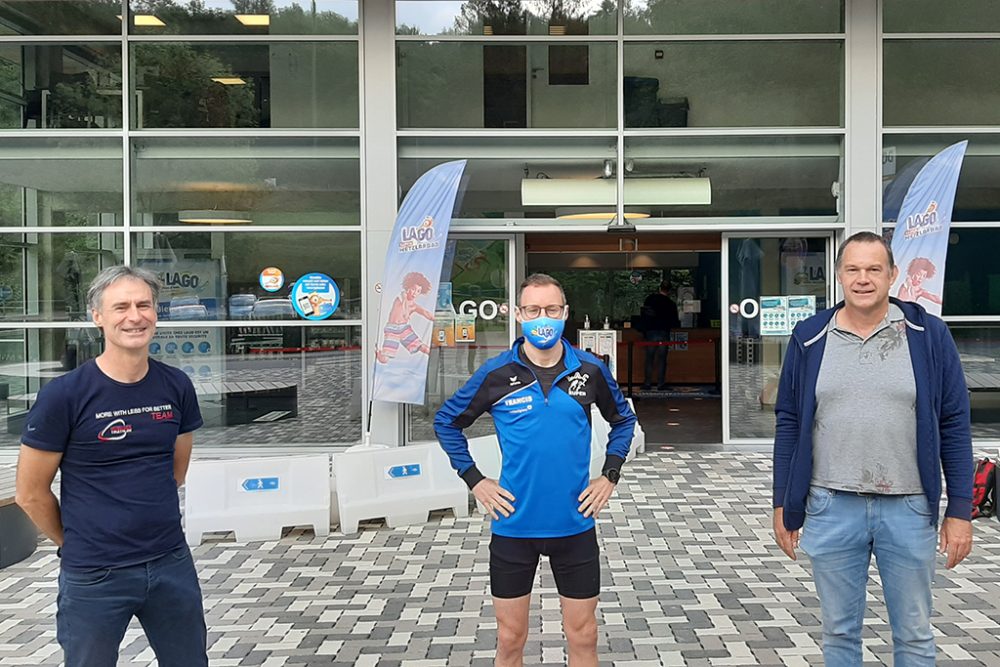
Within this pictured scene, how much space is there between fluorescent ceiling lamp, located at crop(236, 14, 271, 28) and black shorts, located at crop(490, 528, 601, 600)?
8816 millimetres

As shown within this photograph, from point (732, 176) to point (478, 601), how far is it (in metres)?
6.80

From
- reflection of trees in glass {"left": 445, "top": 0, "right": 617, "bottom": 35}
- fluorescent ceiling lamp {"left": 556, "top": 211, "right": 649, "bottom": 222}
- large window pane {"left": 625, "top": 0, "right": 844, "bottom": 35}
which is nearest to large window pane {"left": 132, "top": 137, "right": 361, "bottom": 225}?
reflection of trees in glass {"left": 445, "top": 0, "right": 617, "bottom": 35}

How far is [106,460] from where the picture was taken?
2871 mm

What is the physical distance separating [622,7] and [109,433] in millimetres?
9071

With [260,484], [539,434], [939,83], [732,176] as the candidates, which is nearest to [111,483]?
[539,434]

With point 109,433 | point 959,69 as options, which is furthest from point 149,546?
point 959,69

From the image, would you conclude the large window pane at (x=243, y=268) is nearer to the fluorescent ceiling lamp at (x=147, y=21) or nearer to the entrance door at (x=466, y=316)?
the entrance door at (x=466, y=316)

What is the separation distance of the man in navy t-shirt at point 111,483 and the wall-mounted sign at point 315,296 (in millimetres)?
7283

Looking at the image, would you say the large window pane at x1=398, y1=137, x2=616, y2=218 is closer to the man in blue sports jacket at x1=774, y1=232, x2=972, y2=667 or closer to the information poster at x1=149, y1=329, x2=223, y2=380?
the information poster at x1=149, y1=329, x2=223, y2=380

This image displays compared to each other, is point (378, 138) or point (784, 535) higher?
point (378, 138)

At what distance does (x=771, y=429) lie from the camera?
423 inches

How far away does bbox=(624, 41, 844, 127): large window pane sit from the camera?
10492 mm

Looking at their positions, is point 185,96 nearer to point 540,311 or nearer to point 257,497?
point 257,497

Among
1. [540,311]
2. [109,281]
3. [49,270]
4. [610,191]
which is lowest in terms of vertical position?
[540,311]
